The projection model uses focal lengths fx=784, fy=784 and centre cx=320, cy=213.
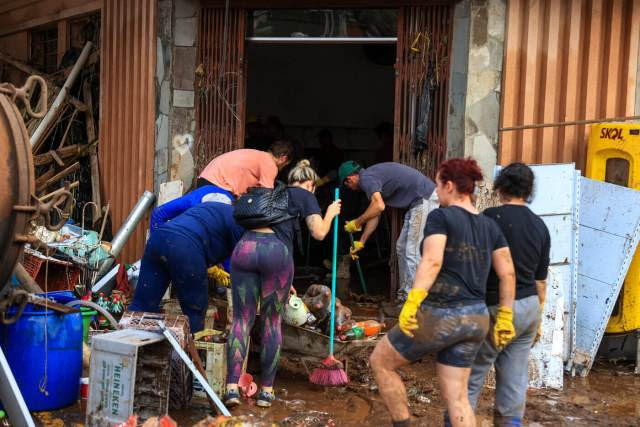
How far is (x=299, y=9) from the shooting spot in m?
9.00

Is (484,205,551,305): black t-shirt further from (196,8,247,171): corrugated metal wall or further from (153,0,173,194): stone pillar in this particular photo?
(153,0,173,194): stone pillar

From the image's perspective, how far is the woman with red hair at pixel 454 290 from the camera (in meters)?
4.43

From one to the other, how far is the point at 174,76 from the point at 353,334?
403 cm

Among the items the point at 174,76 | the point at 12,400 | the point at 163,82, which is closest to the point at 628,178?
the point at 174,76

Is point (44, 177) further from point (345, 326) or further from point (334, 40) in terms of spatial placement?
point (345, 326)

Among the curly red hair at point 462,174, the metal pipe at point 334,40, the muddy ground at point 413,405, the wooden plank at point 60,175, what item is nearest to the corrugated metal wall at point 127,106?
the wooden plank at point 60,175

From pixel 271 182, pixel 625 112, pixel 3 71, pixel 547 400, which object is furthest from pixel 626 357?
pixel 3 71

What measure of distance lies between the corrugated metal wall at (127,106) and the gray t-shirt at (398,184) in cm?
276

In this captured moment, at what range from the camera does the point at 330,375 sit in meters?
6.46

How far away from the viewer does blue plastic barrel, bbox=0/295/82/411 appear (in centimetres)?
555

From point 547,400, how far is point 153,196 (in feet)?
16.9

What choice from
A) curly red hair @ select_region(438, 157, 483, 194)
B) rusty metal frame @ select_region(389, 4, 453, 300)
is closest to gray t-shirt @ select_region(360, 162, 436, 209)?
rusty metal frame @ select_region(389, 4, 453, 300)

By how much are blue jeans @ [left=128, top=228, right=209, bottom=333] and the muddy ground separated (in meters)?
0.74

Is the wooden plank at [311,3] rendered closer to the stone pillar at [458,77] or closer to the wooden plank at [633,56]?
the stone pillar at [458,77]
